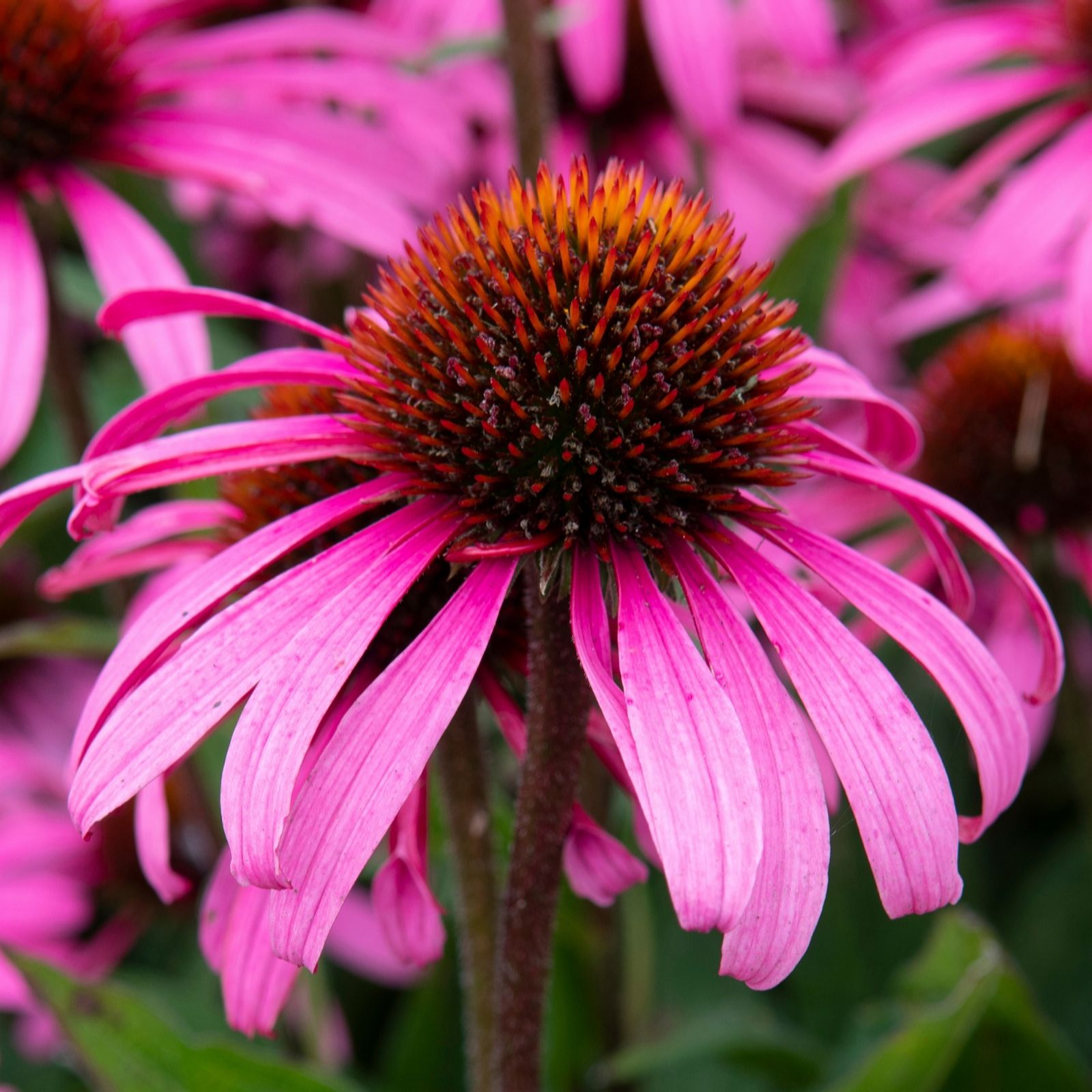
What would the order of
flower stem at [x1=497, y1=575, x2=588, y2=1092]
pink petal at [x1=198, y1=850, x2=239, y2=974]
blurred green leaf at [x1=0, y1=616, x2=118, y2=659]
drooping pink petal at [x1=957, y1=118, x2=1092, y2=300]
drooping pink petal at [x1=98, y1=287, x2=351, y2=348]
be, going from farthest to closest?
1. drooping pink petal at [x1=957, y1=118, x2=1092, y2=300]
2. blurred green leaf at [x1=0, y1=616, x2=118, y2=659]
3. pink petal at [x1=198, y1=850, x2=239, y2=974]
4. drooping pink petal at [x1=98, y1=287, x2=351, y2=348]
5. flower stem at [x1=497, y1=575, x2=588, y2=1092]

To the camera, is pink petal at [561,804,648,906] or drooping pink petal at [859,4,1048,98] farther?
drooping pink petal at [859,4,1048,98]

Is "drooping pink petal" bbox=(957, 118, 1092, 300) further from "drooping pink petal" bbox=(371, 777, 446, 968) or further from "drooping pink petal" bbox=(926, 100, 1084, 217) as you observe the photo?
"drooping pink petal" bbox=(371, 777, 446, 968)

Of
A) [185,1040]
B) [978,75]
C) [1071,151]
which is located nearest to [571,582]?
[185,1040]

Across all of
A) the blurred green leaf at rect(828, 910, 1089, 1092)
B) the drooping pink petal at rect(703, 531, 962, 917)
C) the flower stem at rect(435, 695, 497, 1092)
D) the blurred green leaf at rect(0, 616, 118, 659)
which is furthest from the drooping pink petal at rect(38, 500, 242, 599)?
the blurred green leaf at rect(828, 910, 1089, 1092)

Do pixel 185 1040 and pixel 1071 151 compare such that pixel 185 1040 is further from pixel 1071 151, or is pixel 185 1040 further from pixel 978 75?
pixel 978 75

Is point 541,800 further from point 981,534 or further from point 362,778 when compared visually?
point 981,534

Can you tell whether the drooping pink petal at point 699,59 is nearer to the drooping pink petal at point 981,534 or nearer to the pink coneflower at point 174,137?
the pink coneflower at point 174,137

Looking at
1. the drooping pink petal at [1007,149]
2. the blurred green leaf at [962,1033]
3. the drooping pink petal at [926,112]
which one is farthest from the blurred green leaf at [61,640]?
the drooping pink petal at [1007,149]
